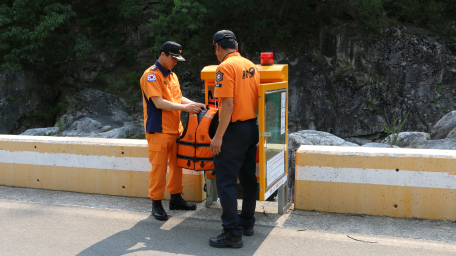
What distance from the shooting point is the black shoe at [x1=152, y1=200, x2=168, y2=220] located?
14.6 feet

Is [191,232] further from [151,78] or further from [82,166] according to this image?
[82,166]

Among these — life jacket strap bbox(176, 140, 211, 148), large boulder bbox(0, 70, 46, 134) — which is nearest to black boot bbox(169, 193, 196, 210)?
life jacket strap bbox(176, 140, 211, 148)

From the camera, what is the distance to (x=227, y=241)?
3.73 metres

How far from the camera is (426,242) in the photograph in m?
3.75

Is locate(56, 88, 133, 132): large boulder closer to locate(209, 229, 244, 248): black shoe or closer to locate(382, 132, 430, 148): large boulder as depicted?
locate(382, 132, 430, 148): large boulder

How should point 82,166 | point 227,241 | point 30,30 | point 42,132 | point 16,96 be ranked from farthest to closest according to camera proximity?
point 16,96 < point 30,30 < point 42,132 < point 82,166 < point 227,241

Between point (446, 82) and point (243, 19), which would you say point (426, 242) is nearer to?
point (446, 82)

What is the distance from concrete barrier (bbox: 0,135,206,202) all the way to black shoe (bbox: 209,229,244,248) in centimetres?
131

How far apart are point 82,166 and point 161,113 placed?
1642mm

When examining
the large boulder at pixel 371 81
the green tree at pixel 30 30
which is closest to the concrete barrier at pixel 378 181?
the large boulder at pixel 371 81

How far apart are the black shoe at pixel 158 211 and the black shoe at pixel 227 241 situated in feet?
2.88

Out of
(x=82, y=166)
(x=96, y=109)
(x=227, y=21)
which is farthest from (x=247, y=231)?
(x=227, y=21)

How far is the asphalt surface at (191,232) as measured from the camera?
12.1 feet

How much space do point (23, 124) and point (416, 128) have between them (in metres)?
21.2
